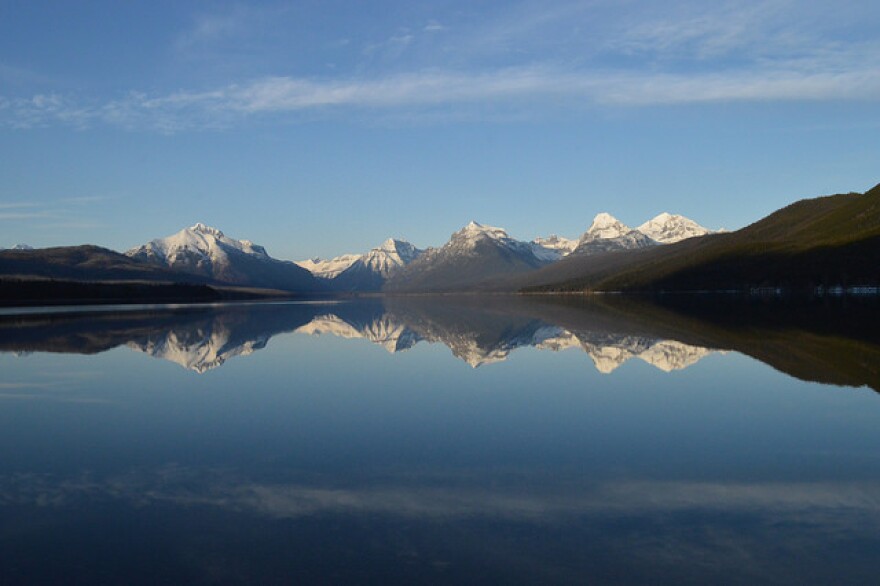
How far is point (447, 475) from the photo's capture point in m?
16.9

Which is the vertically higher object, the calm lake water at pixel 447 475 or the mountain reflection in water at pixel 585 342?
the mountain reflection in water at pixel 585 342

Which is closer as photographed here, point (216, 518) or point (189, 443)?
point (216, 518)

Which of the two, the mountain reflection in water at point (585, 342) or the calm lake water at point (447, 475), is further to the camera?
the mountain reflection in water at point (585, 342)

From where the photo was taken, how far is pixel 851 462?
17.6 m

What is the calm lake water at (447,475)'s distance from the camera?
1173cm

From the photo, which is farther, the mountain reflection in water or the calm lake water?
the mountain reflection in water

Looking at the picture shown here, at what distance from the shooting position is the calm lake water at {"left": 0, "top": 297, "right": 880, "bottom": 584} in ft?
38.5

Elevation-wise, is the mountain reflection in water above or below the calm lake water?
above

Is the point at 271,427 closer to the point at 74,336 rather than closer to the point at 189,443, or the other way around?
the point at 189,443

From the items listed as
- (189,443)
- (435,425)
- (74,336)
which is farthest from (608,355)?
(74,336)

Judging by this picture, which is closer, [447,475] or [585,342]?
[447,475]

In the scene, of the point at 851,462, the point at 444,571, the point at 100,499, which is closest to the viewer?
the point at 444,571

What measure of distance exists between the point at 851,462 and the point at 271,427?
663 inches

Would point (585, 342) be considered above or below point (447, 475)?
above
